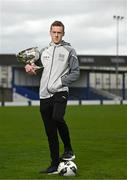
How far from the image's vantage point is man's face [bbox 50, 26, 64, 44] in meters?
8.36

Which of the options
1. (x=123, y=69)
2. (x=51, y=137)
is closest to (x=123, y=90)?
(x=123, y=69)

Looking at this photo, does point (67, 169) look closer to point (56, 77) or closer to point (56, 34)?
point (56, 77)

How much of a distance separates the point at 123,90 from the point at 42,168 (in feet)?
277

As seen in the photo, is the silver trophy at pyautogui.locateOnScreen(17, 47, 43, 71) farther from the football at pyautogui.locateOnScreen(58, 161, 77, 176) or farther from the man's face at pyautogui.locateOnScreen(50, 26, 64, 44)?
the football at pyautogui.locateOnScreen(58, 161, 77, 176)

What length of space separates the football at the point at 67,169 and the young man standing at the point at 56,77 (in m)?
0.17

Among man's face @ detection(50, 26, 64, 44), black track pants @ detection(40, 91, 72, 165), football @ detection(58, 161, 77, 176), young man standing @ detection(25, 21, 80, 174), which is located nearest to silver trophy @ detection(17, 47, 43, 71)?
young man standing @ detection(25, 21, 80, 174)

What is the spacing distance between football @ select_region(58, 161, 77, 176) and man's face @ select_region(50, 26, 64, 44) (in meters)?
1.81

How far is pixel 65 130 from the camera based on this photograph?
28.2 feet

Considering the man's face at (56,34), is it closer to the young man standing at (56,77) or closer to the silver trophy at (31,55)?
the young man standing at (56,77)

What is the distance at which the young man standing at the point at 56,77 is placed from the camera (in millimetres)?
8391

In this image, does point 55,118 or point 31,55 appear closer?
point 55,118

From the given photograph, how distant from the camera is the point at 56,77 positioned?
842 cm

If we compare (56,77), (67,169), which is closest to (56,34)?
(56,77)

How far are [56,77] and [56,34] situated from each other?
2.07 feet
